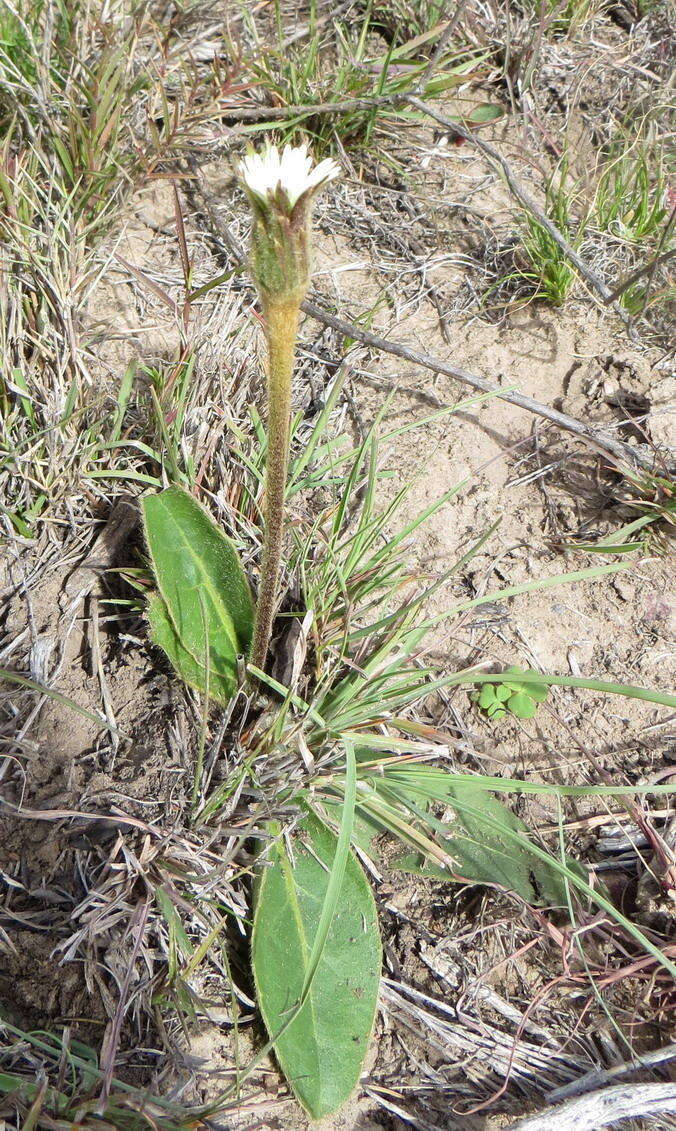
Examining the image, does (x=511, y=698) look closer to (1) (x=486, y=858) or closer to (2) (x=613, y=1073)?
(1) (x=486, y=858)

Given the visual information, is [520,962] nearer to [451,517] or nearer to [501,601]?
[501,601]

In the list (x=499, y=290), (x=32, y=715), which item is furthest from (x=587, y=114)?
(x=32, y=715)

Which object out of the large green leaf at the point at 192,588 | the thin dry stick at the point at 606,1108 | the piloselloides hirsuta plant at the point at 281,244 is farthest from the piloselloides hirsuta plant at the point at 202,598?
the thin dry stick at the point at 606,1108

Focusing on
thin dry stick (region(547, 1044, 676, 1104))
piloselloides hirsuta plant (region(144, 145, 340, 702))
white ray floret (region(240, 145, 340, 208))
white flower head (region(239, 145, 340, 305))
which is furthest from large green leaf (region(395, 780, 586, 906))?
white ray floret (region(240, 145, 340, 208))

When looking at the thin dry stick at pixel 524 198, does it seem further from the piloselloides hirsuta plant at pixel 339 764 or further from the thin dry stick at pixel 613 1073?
the thin dry stick at pixel 613 1073

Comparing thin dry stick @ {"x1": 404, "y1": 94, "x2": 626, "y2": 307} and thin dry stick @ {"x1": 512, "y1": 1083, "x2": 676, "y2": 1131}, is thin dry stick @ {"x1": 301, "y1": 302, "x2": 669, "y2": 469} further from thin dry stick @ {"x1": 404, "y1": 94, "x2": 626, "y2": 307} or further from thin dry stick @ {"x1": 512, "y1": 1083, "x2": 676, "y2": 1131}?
thin dry stick @ {"x1": 512, "y1": 1083, "x2": 676, "y2": 1131}
